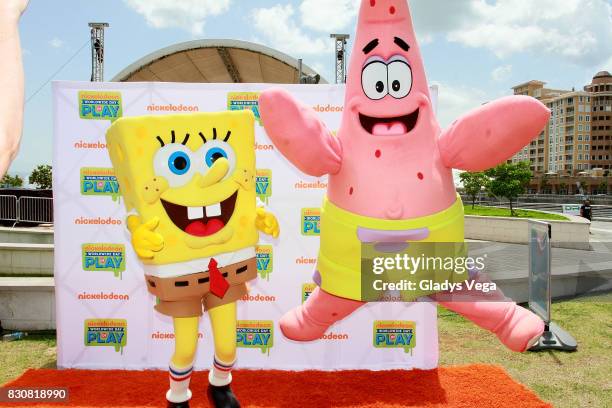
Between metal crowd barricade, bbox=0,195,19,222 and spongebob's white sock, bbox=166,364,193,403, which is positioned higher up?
metal crowd barricade, bbox=0,195,19,222

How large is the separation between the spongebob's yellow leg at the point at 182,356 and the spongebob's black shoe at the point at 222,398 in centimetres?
20

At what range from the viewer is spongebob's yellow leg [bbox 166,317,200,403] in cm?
367

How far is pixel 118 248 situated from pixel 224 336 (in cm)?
206

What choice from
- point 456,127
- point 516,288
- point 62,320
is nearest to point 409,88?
point 456,127

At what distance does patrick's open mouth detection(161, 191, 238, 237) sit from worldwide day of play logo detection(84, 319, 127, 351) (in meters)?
2.36

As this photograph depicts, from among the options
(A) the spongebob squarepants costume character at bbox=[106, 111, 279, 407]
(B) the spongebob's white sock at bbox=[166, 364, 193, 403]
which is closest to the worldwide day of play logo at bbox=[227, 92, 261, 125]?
(A) the spongebob squarepants costume character at bbox=[106, 111, 279, 407]

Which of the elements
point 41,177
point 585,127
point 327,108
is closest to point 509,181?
point 327,108

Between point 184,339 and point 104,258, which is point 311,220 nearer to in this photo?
point 184,339

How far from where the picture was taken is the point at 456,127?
10.8 feet

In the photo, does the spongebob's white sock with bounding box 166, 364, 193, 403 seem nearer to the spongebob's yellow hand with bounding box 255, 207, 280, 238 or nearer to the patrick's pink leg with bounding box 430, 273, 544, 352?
the spongebob's yellow hand with bounding box 255, 207, 280, 238

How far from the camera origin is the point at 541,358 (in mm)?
5656

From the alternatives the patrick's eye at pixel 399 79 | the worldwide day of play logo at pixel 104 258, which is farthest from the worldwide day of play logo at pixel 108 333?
the patrick's eye at pixel 399 79

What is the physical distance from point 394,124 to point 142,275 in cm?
321

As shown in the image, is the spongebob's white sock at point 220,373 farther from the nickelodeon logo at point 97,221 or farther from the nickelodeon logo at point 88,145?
the nickelodeon logo at point 88,145
